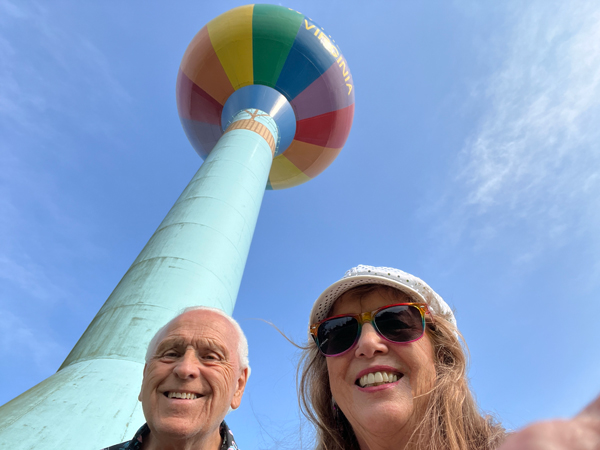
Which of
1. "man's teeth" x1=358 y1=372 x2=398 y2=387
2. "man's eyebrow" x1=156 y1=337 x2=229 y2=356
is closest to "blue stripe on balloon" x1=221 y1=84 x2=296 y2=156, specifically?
"man's eyebrow" x1=156 y1=337 x2=229 y2=356

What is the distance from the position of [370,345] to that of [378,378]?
158mm

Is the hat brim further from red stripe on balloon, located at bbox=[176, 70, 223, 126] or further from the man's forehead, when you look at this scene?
red stripe on balloon, located at bbox=[176, 70, 223, 126]

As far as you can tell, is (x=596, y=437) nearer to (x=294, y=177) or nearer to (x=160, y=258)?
(x=160, y=258)

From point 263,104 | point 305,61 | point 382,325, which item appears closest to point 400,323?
point 382,325

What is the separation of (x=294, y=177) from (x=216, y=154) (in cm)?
468

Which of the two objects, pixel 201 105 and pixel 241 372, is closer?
pixel 241 372

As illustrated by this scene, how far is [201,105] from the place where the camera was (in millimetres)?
8430

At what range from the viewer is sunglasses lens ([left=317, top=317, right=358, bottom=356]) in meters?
1.96

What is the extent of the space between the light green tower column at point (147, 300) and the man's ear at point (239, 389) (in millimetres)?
845

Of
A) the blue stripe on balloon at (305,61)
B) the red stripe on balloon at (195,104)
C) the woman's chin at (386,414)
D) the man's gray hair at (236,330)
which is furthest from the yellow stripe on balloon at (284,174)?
the woman's chin at (386,414)

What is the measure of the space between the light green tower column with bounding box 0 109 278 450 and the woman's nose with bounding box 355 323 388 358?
176 cm

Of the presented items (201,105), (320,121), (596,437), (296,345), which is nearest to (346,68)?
(320,121)

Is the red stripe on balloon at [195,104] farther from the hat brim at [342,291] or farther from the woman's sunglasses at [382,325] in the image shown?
the woman's sunglasses at [382,325]

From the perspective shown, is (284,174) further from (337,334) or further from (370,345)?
(370,345)
